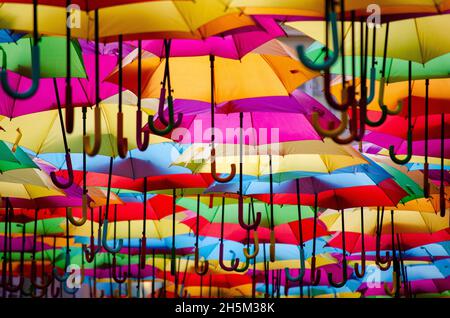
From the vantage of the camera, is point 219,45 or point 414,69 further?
point 414,69

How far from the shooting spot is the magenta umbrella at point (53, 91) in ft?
24.5

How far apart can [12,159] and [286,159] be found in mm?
2820

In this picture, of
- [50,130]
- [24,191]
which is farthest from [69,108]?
[24,191]

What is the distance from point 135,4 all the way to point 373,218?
8.01 meters

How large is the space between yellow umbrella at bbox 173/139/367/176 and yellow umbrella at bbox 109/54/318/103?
4.56 feet

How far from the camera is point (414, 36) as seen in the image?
6.32 metres

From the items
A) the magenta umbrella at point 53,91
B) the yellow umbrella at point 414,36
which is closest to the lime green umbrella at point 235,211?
the magenta umbrella at point 53,91

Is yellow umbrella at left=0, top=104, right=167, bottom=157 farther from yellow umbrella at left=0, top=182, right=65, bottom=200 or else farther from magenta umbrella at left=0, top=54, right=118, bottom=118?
yellow umbrella at left=0, top=182, right=65, bottom=200

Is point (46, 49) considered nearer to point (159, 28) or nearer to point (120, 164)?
point (159, 28)

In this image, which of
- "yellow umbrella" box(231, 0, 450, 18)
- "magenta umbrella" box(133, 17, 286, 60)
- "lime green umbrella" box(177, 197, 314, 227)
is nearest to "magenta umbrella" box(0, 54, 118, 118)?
"magenta umbrella" box(133, 17, 286, 60)

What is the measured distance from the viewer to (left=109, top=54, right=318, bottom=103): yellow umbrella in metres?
7.41

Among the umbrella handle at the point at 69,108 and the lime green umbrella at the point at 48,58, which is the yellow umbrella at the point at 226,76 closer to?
the lime green umbrella at the point at 48,58

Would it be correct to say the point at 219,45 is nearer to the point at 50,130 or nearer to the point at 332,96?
the point at 332,96

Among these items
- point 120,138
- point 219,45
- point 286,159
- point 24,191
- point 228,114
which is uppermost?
point 219,45
